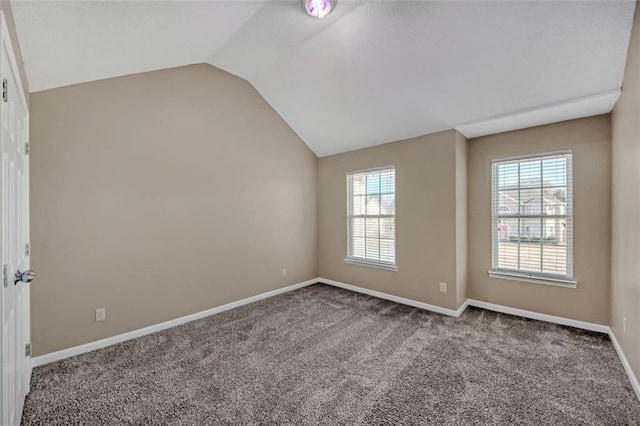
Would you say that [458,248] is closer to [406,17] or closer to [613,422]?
[613,422]

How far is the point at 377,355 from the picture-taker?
8.11 ft

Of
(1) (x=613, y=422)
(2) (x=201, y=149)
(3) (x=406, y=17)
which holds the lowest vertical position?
(1) (x=613, y=422)

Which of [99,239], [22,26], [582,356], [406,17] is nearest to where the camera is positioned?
[22,26]

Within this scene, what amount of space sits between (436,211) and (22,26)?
12.8ft

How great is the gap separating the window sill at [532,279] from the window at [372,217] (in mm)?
1280

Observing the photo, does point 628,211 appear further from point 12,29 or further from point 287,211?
point 12,29

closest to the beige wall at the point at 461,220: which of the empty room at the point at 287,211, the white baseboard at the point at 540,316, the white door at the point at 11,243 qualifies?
the empty room at the point at 287,211

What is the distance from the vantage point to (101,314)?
2625mm

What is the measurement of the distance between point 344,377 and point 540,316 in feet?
8.38

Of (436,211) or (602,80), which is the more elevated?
(602,80)

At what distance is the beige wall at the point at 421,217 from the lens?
3.40 metres

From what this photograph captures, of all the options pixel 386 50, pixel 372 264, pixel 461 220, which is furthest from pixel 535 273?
pixel 386 50

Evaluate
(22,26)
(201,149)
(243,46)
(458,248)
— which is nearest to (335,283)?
(458,248)

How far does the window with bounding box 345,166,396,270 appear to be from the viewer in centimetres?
405
